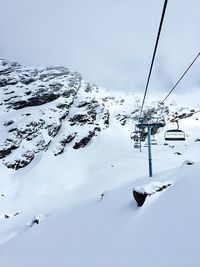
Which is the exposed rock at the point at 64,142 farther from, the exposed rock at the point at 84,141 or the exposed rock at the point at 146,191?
the exposed rock at the point at 146,191

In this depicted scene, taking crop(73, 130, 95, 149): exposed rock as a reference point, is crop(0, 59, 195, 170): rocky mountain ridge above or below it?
above

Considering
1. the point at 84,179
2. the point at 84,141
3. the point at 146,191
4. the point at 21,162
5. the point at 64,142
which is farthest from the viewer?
the point at 84,141

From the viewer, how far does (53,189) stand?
4306cm

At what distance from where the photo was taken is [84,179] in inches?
1800

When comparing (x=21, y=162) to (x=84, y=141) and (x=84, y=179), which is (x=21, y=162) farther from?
(x=84, y=141)

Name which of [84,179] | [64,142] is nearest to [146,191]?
[84,179]

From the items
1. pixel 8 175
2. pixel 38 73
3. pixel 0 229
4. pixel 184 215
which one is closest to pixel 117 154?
pixel 8 175

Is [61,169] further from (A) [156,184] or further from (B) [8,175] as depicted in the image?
(A) [156,184]

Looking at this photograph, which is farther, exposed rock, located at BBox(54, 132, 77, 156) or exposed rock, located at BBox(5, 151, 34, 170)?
exposed rock, located at BBox(54, 132, 77, 156)

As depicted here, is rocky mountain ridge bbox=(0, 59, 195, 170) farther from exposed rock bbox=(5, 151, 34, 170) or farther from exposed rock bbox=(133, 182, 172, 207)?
exposed rock bbox=(133, 182, 172, 207)

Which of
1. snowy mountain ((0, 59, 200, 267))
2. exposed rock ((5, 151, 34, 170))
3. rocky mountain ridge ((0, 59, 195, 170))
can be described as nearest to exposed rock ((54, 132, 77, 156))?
rocky mountain ridge ((0, 59, 195, 170))

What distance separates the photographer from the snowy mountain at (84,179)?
323 inches

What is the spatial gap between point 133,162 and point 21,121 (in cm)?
3371

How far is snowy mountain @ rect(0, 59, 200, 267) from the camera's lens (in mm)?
8211
